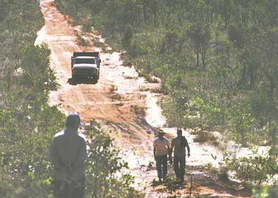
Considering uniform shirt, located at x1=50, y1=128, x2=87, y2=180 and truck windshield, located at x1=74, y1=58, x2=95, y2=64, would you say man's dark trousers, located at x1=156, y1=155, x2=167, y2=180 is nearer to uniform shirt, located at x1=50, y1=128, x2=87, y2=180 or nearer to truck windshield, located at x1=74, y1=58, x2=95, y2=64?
uniform shirt, located at x1=50, y1=128, x2=87, y2=180

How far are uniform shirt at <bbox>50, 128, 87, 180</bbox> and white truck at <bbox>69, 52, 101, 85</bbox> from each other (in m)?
24.5

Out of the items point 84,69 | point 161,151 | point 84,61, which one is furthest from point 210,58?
point 161,151

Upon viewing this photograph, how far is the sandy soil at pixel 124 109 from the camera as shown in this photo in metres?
12.5

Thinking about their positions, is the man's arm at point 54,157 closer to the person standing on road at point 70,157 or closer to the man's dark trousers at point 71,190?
the person standing on road at point 70,157

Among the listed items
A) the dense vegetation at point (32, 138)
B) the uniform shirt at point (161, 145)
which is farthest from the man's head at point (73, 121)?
the uniform shirt at point (161, 145)

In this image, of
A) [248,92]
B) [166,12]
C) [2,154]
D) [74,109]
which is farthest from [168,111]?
[166,12]

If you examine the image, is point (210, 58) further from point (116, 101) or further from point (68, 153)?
point (68, 153)

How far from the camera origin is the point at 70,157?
689cm


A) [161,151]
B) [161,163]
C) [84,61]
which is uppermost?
[84,61]

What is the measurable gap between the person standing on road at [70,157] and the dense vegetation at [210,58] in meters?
7.33

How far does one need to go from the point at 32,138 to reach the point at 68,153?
5.19m

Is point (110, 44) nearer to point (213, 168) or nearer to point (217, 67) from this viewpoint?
point (217, 67)

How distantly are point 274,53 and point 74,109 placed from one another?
1659 centimetres

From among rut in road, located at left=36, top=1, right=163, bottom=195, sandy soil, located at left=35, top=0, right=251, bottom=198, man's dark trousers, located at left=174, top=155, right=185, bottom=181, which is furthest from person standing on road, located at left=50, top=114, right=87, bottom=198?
man's dark trousers, located at left=174, top=155, right=185, bottom=181
